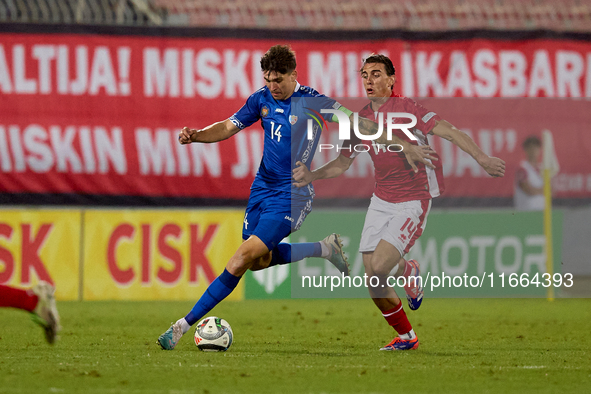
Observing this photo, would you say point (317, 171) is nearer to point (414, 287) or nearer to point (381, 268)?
point (381, 268)

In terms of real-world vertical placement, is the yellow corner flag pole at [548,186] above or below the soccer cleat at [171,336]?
above

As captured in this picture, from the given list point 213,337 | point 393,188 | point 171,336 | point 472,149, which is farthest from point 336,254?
point 171,336

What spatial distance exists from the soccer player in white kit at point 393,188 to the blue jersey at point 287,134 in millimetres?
127

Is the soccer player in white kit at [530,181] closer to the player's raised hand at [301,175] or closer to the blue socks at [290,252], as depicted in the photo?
the blue socks at [290,252]

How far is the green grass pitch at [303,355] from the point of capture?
4863 millimetres

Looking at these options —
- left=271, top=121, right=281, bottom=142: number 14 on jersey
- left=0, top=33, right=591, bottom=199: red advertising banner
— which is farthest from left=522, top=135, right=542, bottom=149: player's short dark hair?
left=271, top=121, right=281, bottom=142: number 14 on jersey

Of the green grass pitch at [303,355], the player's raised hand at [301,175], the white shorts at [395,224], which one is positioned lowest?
the green grass pitch at [303,355]

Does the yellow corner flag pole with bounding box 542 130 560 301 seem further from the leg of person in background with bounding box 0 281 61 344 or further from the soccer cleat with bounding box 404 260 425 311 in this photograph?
the leg of person in background with bounding box 0 281 61 344

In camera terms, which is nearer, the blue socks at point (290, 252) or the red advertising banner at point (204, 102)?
the blue socks at point (290, 252)

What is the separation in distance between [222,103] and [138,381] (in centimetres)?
827

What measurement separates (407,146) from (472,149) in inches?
20.0

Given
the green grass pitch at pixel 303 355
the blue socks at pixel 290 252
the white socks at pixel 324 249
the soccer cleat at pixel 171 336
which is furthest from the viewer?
the white socks at pixel 324 249

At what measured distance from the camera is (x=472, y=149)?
21.3 ft

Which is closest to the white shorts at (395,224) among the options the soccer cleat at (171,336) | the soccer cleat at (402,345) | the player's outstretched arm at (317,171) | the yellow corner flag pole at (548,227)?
the player's outstretched arm at (317,171)
